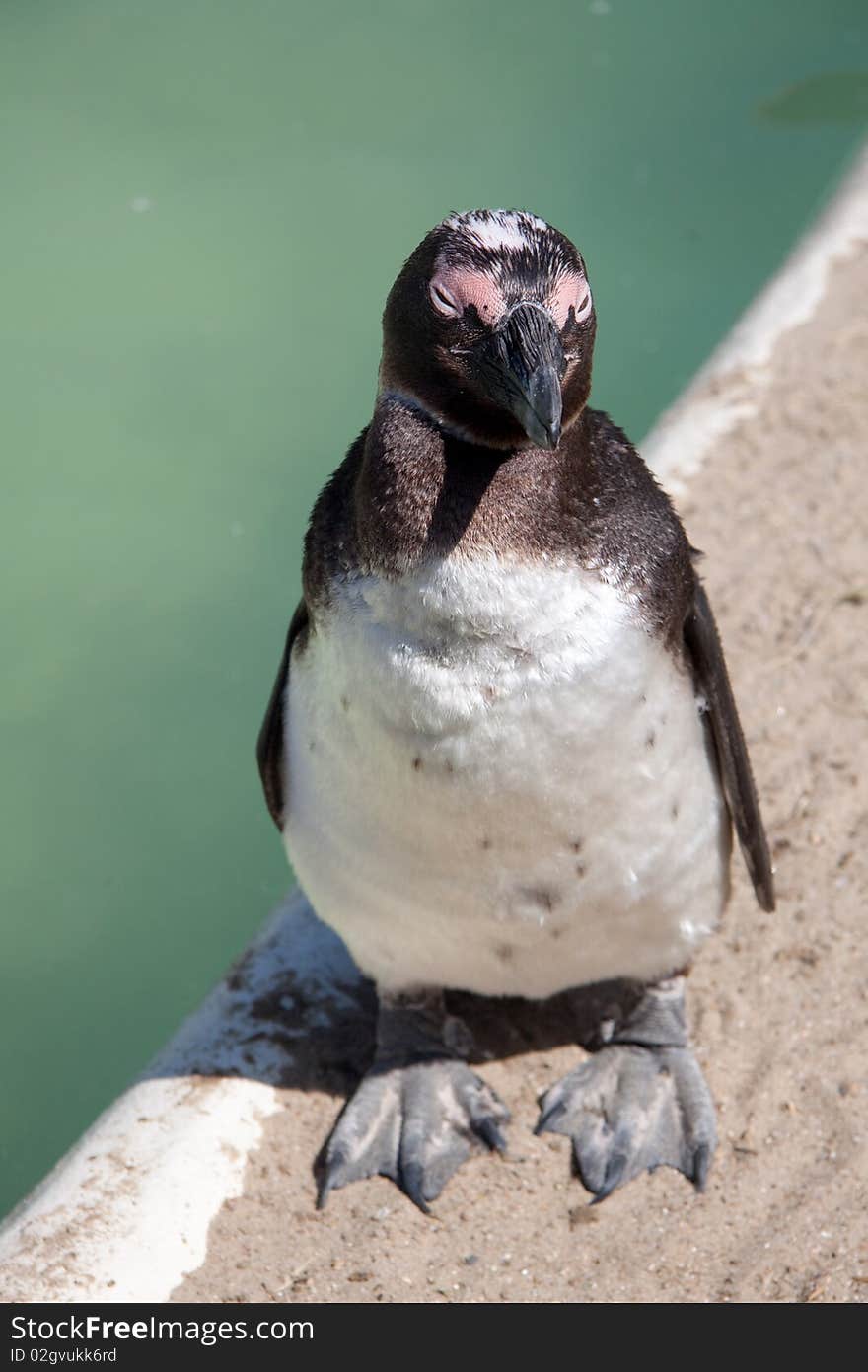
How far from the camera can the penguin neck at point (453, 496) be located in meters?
2.48

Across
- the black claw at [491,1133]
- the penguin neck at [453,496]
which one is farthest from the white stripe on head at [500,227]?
the black claw at [491,1133]

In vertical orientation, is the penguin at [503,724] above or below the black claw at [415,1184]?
above

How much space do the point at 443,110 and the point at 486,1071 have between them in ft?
22.4

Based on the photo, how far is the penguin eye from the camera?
2.40 meters

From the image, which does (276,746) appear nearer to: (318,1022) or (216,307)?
(318,1022)

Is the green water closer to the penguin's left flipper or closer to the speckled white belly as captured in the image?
the penguin's left flipper

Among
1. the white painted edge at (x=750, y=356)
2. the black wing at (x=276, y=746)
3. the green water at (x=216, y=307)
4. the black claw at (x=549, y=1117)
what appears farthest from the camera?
the white painted edge at (x=750, y=356)

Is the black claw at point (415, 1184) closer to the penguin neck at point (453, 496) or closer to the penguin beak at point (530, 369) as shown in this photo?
the penguin neck at point (453, 496)

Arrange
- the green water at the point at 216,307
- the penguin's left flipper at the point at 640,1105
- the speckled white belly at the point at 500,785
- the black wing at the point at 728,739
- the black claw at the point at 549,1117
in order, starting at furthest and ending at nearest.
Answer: the green water at the point at 216,307 → the black claw at the point at 549,1117 → the penguin's left flipper at the point at 640,1105 → the black wing at the point at 728,739 → the speckled white belly at the point at 500,785

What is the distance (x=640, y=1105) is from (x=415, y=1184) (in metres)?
0.48

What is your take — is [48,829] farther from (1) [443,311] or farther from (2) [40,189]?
(2) [40,189]

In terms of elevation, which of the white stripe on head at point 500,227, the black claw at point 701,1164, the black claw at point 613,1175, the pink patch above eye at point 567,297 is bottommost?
the black claw at point 613,1175

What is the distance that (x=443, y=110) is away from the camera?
9.05 meters

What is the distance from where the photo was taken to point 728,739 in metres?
3.07
